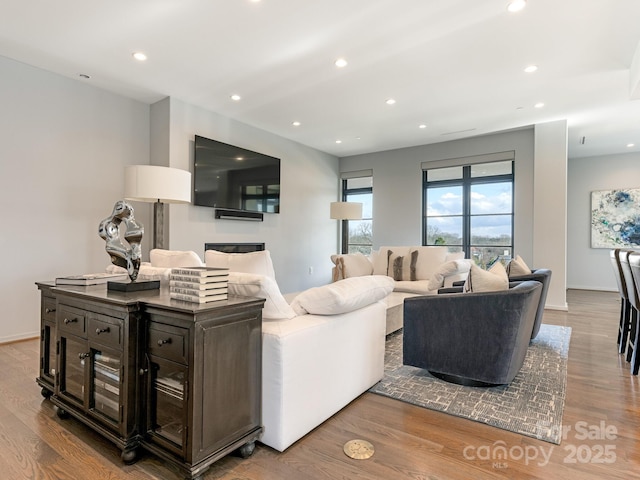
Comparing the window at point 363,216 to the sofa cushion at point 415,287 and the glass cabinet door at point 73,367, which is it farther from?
the glass cabinet door at point 73,367

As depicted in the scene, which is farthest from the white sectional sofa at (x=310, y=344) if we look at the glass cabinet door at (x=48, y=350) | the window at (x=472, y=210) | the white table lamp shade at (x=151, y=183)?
the window at (x=472, y=210)

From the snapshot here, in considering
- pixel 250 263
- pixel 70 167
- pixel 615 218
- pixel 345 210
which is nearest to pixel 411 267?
pixel 345 210

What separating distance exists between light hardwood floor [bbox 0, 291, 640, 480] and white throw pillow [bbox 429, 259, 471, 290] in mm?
1933

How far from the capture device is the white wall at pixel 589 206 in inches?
289

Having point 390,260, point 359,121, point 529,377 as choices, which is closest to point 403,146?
point 359,121

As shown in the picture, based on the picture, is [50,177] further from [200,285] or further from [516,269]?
[516,269]

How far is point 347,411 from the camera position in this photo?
2.19m

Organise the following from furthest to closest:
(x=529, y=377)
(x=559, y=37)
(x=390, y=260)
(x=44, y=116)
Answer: (x=390, y=260)
(x=44, y=116)
(x=559, y=37)
(x=529, y=377)

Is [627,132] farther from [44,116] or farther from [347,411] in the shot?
[44,116]

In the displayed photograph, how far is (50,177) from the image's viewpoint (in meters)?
3.90

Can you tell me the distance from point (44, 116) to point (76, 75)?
1.84ft

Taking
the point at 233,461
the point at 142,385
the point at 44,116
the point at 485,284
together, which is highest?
the point at 44,116

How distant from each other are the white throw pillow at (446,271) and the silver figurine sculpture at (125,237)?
11.0 ft

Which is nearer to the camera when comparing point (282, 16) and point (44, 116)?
point (282, 16)
